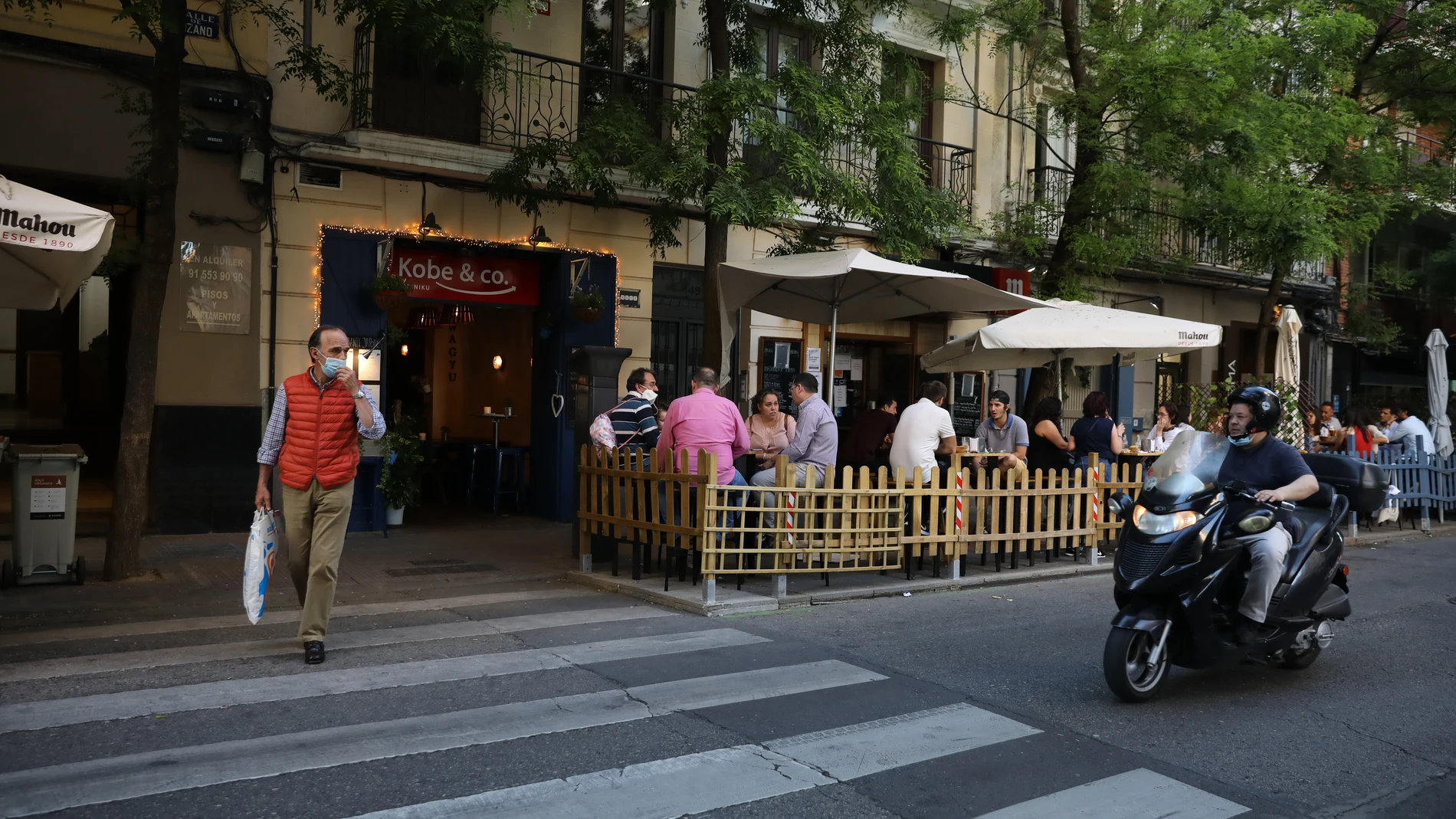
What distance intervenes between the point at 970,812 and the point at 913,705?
4.81 feet

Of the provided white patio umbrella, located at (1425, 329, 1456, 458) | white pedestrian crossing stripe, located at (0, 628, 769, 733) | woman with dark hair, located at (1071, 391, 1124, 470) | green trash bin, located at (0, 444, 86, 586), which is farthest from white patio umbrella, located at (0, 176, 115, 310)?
white patio umbrella, located at (1425, 329, 1456, 458)

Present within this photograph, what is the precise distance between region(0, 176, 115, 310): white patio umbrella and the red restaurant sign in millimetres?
5482

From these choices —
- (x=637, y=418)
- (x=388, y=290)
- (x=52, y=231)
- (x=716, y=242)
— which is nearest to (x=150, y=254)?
(x=52, y=231)

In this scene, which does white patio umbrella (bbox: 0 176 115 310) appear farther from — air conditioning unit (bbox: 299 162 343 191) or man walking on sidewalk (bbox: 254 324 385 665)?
air conditioning unit (bbox: 299 162 343 191)

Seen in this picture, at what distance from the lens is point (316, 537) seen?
6.54 metres

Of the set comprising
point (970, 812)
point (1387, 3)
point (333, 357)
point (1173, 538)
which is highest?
point (1387, 3)

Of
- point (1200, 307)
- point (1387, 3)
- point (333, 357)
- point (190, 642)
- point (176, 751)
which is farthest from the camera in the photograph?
point (1200, 307)

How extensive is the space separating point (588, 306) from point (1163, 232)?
1037 cm

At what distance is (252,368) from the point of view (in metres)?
11.8

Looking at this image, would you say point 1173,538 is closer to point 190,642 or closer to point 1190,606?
point 1190,606

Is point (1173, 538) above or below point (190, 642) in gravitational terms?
above

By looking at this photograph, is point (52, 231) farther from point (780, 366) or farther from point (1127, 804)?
point (780, 366)

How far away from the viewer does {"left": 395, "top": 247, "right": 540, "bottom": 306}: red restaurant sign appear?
12969 mm

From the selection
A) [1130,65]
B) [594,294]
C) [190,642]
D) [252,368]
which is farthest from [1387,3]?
[190,642]
